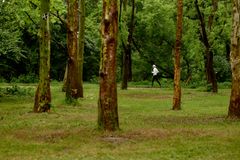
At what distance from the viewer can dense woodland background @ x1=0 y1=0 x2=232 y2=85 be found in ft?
131

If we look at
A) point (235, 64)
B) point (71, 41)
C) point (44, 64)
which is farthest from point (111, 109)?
point (71, 41)

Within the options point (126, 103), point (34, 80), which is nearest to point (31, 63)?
point (34, 80)

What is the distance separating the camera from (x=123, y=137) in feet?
48.4

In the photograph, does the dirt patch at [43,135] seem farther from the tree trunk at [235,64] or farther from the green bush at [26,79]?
the green bush at [26,79]

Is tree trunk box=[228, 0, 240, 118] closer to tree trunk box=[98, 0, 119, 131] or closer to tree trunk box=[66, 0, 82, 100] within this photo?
tree trunk box=[98, 0, 119, 131]

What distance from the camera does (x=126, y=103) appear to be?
28.2m

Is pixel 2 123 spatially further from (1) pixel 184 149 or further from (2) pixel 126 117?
(1) pixel 184 149

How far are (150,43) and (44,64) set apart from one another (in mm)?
32854

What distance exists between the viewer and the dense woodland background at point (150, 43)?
40000 mm

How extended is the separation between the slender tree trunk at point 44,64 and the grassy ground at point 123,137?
0.63m

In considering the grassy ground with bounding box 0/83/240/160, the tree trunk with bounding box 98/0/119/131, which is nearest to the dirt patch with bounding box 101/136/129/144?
the grassy ground with bounding box 0/83/240/160

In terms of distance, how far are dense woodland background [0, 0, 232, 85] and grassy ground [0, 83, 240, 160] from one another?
744 inches

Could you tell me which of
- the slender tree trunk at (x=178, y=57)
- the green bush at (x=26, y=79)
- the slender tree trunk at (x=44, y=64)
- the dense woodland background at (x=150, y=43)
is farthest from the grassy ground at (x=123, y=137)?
the green bush at (x=26, y=79)

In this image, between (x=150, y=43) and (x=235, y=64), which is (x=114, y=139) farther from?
(x=150, y=43)
